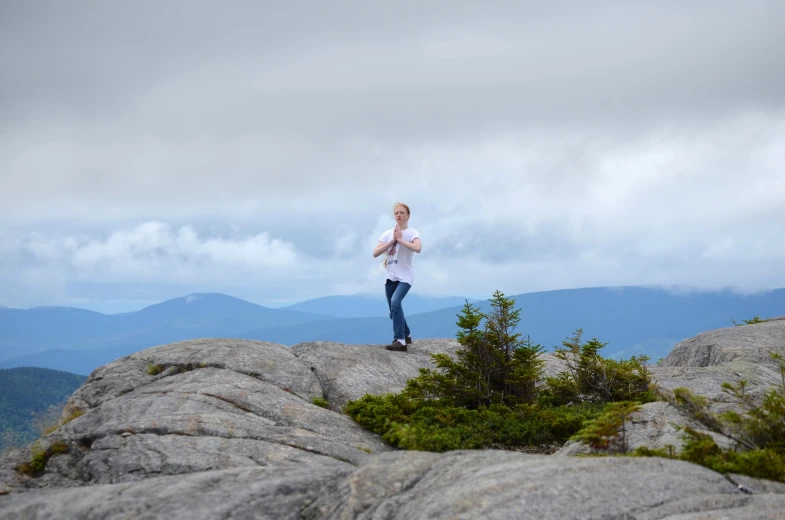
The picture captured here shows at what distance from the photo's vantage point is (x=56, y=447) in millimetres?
10531

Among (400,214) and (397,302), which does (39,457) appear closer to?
(397,302)

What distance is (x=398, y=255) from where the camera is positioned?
18.5 m

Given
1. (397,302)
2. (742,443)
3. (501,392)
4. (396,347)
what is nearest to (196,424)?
(501,392)

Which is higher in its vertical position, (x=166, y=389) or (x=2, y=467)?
(x=166, y=389)

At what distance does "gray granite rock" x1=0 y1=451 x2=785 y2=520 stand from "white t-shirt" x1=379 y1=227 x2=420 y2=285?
1189cm

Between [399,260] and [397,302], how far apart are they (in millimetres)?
1371

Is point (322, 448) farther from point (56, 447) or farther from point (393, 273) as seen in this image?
point (393, 273)

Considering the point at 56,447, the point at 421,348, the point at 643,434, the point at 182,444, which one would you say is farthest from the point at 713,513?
the point at 421,348

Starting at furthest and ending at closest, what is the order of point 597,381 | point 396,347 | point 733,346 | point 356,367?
point 733,346 < point 396,347 < point 356,367 < point 597,381

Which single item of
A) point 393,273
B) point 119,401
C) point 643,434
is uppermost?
point 393,273

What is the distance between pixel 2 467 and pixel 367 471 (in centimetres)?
776

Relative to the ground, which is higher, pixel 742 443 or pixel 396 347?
pixel 396 347

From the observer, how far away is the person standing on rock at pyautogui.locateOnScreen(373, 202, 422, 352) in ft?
59.1

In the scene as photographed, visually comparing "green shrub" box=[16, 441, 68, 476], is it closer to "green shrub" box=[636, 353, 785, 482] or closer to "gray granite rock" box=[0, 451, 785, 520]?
"gray granite rock" box=[0, 451, 785, 520]
